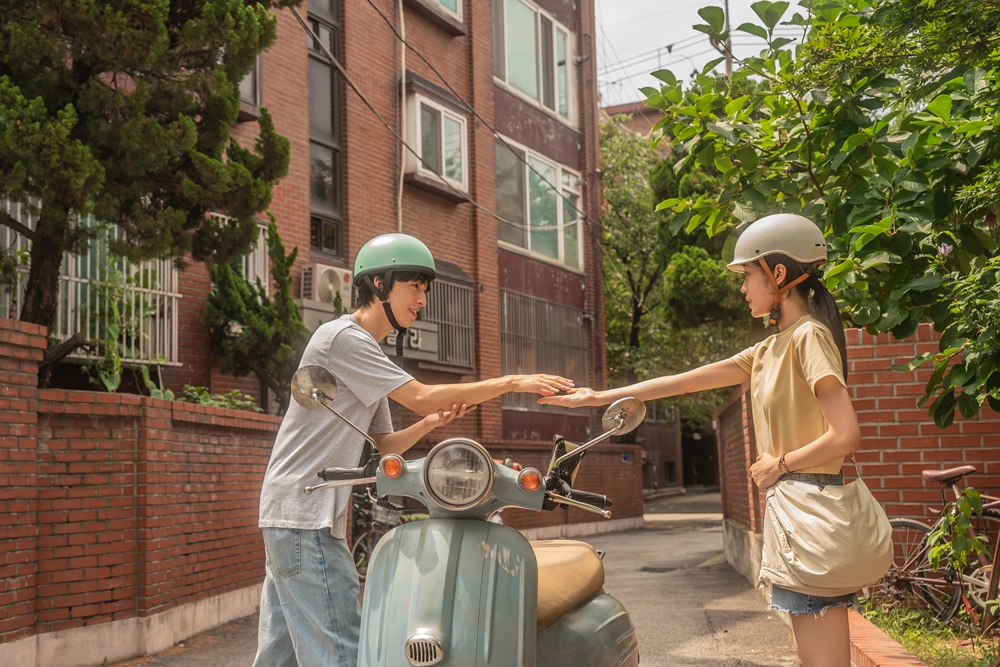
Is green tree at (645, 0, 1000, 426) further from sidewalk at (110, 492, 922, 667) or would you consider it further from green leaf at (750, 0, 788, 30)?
sidewalk at (110, 492, 922, 667)

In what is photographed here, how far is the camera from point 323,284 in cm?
1466

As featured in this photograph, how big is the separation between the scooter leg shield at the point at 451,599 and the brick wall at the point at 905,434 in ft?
17.1

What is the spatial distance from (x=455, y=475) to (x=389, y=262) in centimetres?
94

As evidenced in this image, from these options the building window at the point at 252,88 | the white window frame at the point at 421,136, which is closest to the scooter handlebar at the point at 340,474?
the building window at the point at 252,88

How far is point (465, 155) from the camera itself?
19.7 meters

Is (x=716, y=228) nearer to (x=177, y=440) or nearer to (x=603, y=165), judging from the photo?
(x=177, y=440)

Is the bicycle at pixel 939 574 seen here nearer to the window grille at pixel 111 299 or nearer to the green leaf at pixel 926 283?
the green leaf at pixel 926 283

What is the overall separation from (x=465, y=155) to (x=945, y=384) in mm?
15231

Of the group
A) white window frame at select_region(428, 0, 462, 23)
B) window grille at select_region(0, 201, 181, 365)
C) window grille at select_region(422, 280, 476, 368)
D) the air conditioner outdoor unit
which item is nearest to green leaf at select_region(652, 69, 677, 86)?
window grille at select_region(0, 201, 181, 365)

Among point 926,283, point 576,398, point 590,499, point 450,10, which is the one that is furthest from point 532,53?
point 590,499

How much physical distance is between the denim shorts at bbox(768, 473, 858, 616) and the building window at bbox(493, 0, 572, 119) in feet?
60.8

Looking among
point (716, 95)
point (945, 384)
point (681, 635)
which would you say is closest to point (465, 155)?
point (681, 635)

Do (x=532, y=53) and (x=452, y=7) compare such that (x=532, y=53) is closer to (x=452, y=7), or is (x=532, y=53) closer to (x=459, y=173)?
(x=452, y=7)

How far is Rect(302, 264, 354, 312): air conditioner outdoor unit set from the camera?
47.9 feet
